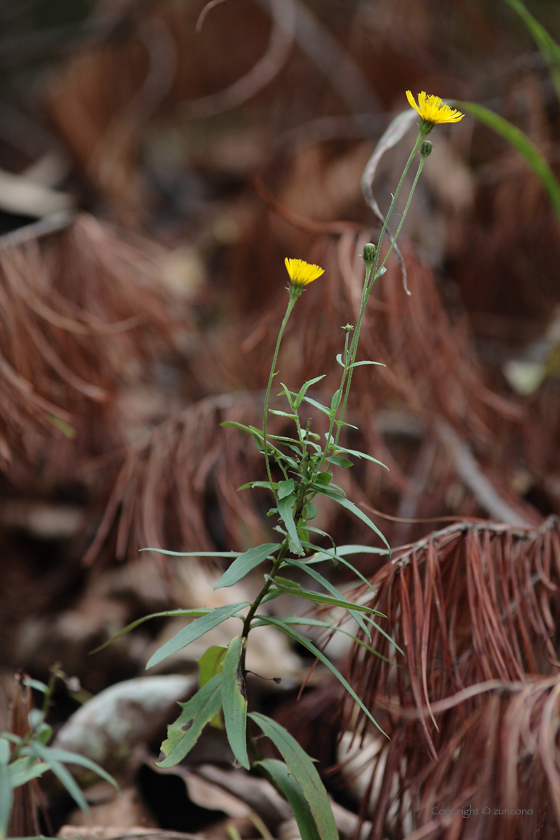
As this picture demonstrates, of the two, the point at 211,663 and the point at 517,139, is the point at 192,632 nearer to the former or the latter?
the point at 211,663

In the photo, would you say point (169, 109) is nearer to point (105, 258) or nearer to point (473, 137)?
point (473, 137)

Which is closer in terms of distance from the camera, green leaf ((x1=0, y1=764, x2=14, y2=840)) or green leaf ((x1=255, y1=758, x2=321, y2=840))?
green leaf ((x1=0, y1=764, x2=14, y2=840))

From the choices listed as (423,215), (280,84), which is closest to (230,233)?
(280,84)

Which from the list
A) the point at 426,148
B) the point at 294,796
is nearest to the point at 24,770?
the point at 294,796

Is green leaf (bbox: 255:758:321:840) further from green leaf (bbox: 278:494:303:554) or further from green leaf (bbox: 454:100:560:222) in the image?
green leaf (bbox: 454:100:560:222)

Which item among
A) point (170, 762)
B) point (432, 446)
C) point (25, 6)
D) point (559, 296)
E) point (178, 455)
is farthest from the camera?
point (25, 6)

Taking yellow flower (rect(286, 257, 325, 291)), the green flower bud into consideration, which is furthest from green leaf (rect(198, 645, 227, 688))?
the green flower bud
